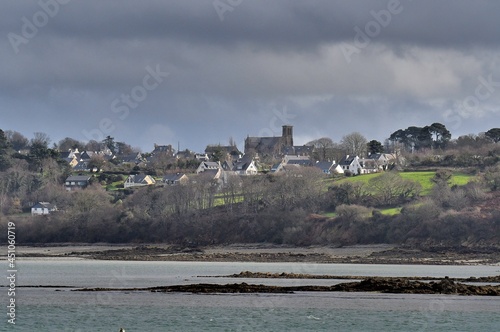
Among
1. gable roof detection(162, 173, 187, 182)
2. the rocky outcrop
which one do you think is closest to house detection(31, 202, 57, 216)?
gable roof detection(162, 173, 187, 182)

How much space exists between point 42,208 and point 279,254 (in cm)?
4360

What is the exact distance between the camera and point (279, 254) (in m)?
80.9

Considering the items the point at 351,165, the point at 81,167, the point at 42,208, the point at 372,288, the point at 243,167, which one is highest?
the point at 81,167

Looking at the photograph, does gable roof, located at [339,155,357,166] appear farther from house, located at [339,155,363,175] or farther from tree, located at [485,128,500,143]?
tree, located at [485,128,500,143]

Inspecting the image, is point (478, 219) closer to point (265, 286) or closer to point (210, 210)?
point (210, 210)

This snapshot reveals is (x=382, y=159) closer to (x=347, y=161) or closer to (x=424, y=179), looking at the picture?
(x=347, y=161)

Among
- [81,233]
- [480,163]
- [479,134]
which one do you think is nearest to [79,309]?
[81,233]

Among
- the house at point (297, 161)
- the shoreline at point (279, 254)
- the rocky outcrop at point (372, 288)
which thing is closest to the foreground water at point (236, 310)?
the rocky outcrop at point (372, 288)

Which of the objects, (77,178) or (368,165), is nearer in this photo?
(77,178)

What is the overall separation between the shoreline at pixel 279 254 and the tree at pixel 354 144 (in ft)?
226

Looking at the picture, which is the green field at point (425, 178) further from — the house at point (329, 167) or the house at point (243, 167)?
the house at point (243, 167)

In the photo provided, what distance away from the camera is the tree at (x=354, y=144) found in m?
159

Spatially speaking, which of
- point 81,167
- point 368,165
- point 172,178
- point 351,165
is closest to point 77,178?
point 172,178

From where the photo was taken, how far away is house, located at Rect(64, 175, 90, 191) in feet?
433
